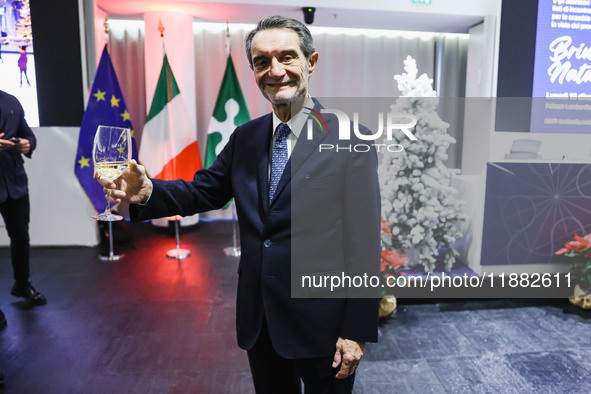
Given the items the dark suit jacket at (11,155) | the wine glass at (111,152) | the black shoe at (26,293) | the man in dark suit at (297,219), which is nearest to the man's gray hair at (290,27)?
the man in dark suit at (297,219)

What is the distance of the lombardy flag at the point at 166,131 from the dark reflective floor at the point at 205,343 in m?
1.22

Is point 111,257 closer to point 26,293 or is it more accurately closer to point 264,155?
point 26,293

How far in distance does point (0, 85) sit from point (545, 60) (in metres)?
5.31

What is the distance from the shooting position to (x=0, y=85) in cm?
448

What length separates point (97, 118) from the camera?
4.19 m

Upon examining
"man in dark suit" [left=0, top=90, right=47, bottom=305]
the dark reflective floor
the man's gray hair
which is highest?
the man's gray hair

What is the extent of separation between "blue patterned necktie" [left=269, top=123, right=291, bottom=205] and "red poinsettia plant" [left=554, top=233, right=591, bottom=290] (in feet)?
9.49

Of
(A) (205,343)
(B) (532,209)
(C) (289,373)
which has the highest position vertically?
(B) (532,209)

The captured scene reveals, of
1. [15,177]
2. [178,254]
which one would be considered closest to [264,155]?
[15,177]

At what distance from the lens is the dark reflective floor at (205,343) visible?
2.29 m

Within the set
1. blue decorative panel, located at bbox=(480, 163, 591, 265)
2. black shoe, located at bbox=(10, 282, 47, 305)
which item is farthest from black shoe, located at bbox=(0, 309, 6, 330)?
blue decorative panel, located at bbox=(480, 163, 591, 265)

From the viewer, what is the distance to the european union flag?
418cm

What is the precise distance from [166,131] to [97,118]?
25.7 inches

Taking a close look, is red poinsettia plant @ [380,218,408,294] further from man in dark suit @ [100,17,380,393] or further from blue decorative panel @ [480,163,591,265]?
man in dark suit @ [100,17,380,393]
